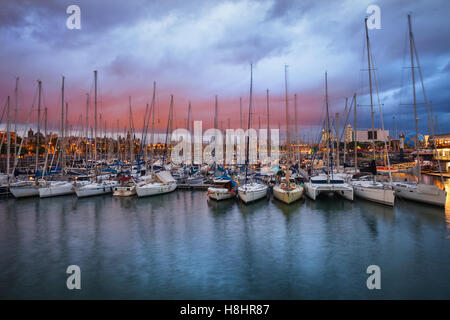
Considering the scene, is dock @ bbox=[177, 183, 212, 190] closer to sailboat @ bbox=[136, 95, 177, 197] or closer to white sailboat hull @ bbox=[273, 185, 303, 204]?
sailboat @ bbox=[136, 95, 177, 197]

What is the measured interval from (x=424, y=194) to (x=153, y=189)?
31668 mm

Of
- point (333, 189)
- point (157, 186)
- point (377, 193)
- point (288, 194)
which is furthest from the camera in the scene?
point (157, 186)

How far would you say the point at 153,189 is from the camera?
34.6 m

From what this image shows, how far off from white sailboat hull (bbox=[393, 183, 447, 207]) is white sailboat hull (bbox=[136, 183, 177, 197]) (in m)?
29.4

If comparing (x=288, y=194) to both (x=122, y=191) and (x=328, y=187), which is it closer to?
(x=328, y=187)

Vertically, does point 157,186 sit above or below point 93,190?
above

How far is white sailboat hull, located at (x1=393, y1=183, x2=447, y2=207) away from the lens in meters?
24.2

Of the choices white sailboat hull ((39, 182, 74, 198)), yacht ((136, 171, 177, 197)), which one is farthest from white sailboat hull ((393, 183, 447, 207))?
white sailboat hull ((39, 182, 74, 198))

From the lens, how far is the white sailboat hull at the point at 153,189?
→ 3344 centimetres

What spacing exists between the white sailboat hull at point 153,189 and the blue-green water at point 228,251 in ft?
19.4

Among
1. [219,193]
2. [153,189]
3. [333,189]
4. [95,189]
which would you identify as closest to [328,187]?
[333,189]
